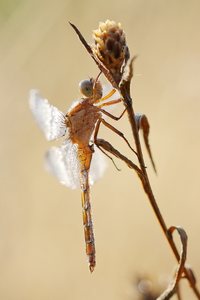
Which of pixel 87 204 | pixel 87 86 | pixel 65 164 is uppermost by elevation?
pixel 87 86

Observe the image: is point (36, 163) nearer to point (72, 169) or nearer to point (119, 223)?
point (119, 223)

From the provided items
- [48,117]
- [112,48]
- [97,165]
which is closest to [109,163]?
[97,165]

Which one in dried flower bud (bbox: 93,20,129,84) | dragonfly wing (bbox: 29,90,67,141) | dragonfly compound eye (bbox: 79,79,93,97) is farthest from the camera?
dragonfly wing (bbox: 29,90,67,141)

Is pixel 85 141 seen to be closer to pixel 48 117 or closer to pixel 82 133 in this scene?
pixel 82 133

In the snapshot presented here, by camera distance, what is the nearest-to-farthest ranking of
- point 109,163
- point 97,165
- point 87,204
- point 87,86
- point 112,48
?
1. point 112,48
2. point 87,86
3. point 87,204
4. point 97,165
5. point 109,163

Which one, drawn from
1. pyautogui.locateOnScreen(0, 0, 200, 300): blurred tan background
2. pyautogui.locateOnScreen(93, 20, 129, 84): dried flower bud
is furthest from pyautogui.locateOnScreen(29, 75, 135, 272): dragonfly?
pyautogui.locateOnScreen(0, 0, 200, 300): blurred tan background

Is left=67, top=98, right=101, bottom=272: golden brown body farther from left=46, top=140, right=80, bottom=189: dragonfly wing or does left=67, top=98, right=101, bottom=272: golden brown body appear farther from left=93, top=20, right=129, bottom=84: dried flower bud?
left=93, top=20, right=129, bottom=84: dried flower bud

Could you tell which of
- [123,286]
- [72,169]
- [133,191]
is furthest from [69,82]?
[72,169]
